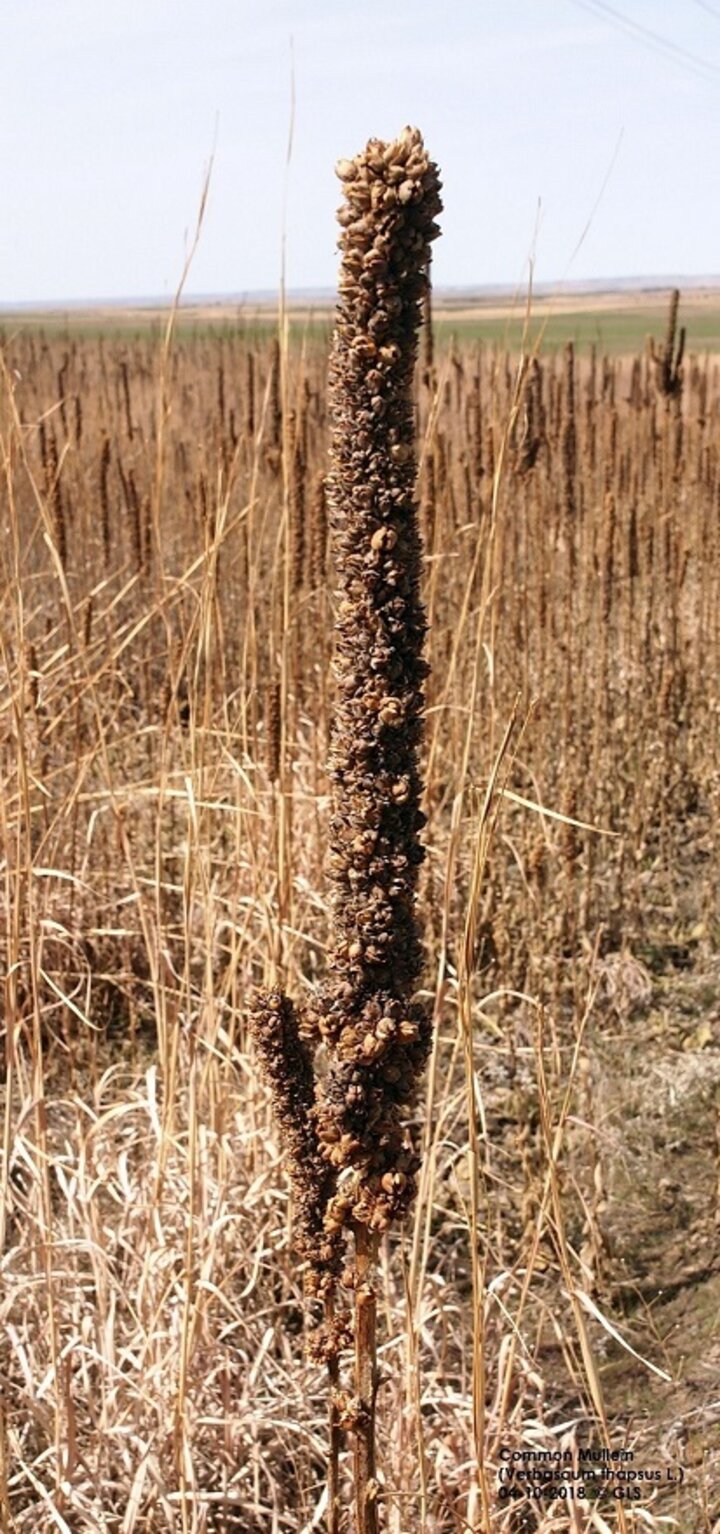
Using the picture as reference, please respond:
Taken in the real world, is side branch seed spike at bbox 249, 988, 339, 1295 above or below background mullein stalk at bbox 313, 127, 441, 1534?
below

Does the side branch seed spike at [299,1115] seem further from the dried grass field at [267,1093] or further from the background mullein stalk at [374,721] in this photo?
the dried grass field at [267,1093]

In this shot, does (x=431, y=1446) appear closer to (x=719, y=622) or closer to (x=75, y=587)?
(x=719, y=622)

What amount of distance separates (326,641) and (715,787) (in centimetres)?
114

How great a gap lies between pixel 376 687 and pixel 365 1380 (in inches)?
21.4

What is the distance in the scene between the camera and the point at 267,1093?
7.39 ft

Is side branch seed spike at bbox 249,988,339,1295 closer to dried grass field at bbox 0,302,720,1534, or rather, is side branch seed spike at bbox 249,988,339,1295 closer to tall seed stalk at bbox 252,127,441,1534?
tall seed stalk at bbox 252,127,441,1534

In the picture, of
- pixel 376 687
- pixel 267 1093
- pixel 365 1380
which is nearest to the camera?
pixel 376 687

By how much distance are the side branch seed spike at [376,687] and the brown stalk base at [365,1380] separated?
0.03 meters

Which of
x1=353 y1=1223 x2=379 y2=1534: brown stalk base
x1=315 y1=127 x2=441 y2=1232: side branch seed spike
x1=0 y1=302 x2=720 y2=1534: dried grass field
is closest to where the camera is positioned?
x1=315 y1=127 x2=441 y2=1232: side branch seed spike

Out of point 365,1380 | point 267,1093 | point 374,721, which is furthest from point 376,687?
point 267,1093

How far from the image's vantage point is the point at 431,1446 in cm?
179

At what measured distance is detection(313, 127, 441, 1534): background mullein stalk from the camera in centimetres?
86

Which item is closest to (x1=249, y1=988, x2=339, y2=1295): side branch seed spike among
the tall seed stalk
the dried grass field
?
the tall seed stalk

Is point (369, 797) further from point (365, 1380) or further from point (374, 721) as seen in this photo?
point (365, 1380)
